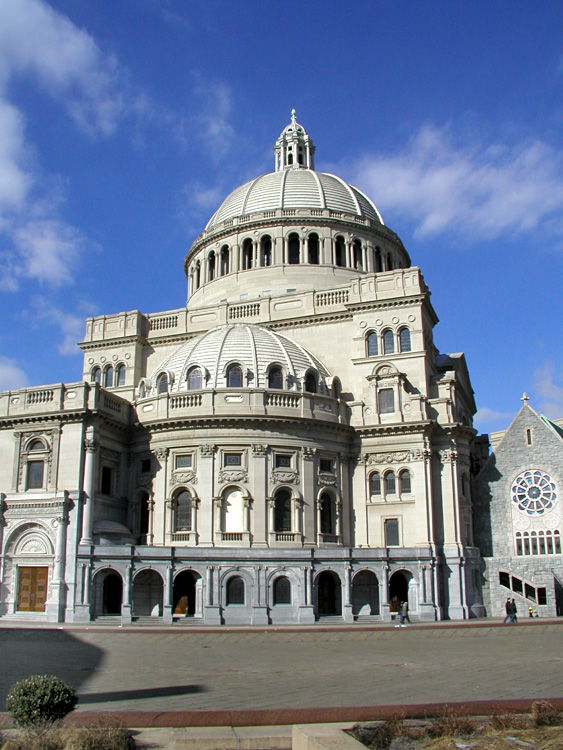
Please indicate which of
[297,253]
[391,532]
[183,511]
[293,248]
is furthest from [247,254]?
[391,532]

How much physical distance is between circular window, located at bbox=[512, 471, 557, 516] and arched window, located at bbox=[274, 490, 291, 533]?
1675cm

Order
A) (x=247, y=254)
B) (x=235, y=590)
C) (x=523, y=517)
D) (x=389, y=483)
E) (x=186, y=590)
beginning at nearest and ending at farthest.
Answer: (x=235, y=590) → (x=186, y=590) → (x=389, y=483) → (x=523, y=517) → (x=247, y=254)

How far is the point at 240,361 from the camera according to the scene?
52188 mm

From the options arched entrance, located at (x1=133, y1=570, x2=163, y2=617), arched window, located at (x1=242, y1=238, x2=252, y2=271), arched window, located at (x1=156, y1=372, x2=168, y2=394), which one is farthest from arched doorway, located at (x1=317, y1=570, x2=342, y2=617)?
arched window, located at (x1=242, y1=238, x2=252, y2=271)

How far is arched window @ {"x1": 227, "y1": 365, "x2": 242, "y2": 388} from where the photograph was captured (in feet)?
170

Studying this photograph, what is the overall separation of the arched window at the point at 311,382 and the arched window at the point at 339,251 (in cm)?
1701

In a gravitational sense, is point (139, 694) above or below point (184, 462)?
below

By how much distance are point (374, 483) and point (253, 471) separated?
9.05 m

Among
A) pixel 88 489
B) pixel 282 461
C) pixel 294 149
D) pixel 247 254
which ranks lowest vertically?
pixel 88 489

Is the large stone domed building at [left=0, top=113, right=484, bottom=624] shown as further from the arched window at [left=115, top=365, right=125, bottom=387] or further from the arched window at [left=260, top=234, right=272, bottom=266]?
the arched window at [left=260, top=234, right=272, bottom=266]

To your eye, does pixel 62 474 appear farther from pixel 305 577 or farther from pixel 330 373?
pixel 330 373

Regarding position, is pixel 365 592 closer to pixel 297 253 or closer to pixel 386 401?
pixel 386 401

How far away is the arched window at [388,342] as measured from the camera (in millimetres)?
54528

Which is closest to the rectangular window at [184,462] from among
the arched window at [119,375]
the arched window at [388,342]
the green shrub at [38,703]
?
the arched window at [119,375]
